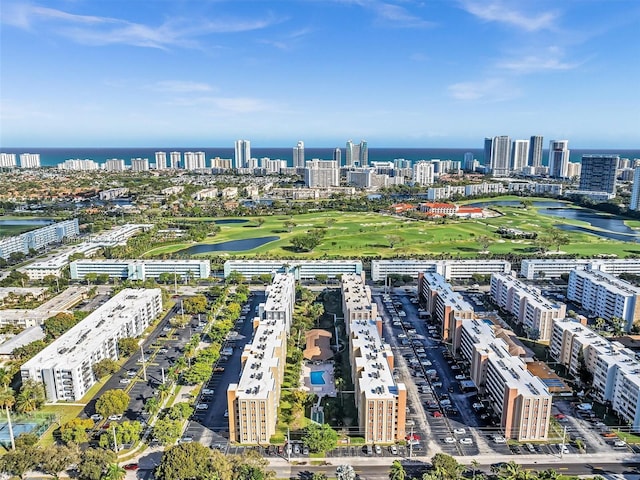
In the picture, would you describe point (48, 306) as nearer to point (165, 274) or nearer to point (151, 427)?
point (165, 274)

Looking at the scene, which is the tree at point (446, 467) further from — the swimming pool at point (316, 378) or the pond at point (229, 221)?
the pond at point (229, 221)

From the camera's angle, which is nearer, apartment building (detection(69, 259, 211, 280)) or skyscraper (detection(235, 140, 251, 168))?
apartment building (detection(69, 259, 211, 280))

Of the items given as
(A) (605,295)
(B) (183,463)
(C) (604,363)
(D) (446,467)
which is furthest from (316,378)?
(A) (605,295)

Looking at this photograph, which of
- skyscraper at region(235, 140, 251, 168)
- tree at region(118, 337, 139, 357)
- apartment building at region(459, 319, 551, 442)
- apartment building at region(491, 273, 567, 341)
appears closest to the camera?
apartment building at region(459, 319, 551, 442)

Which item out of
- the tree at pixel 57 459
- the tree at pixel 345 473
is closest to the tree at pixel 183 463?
the tree at pixel 57 459

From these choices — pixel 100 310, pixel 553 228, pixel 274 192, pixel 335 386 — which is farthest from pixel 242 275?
pixel 274 192

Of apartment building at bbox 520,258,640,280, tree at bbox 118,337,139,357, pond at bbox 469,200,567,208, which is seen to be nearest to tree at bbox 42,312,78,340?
tree at bbox 118,337,139,357

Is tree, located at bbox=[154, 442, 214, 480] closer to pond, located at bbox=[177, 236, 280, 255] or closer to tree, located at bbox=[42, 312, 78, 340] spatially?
tree, located at bbox=[42, 312, 78, 340]
